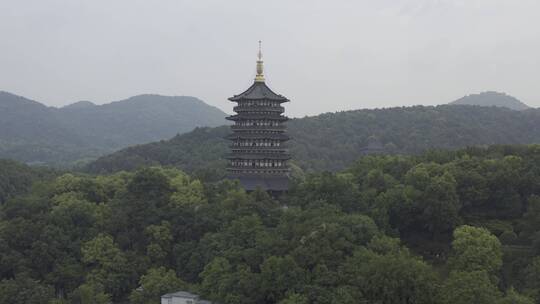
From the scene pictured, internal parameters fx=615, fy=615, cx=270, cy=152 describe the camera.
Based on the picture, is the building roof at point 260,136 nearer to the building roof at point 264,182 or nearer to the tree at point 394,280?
the building roof at point 264,182

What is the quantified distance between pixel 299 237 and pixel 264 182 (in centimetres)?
1077

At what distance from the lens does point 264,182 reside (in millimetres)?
39625

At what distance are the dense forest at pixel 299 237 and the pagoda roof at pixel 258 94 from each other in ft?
20.0

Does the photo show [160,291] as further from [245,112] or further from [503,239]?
[503,239]

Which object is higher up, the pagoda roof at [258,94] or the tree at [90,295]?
the pagoda roof at [258,94]

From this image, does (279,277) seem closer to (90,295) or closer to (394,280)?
(394,280)

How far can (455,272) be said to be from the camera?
25375 millimetres

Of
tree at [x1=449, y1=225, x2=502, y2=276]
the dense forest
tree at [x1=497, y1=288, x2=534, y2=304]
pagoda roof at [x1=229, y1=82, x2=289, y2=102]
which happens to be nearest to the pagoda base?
the dense forest

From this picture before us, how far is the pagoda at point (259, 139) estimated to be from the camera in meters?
40.3

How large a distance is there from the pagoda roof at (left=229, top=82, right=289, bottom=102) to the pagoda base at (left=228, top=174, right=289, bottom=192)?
17.1 ft

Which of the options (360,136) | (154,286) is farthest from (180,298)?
(360,136)

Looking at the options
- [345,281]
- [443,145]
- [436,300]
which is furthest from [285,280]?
[443,145]

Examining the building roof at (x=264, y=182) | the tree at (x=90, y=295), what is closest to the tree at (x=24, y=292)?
the tree at (x=90, y=295)

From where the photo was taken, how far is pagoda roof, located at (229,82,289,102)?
40969 millimetres
